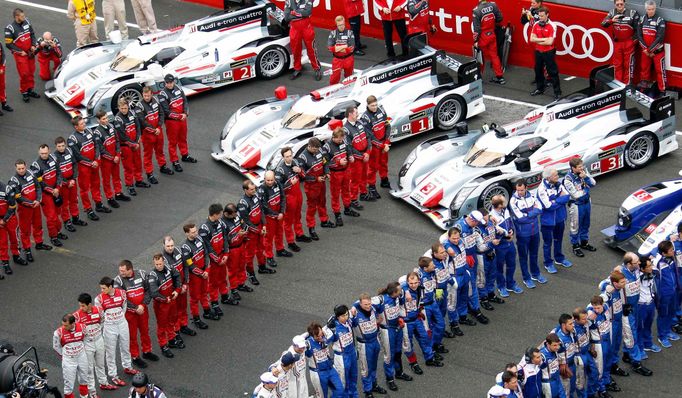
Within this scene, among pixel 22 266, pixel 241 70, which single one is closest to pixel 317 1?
pixel 241 70

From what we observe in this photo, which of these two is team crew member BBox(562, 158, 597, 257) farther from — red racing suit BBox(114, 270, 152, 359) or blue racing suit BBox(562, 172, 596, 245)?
red racing suit BBox(114, 270, 152, 359)

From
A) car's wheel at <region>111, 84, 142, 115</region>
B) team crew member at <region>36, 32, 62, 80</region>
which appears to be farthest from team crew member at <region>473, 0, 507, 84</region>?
team crew member at <region>36, 32, 62, 80</region>

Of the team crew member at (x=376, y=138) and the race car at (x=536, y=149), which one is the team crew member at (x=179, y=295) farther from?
the team crew member at (x=376, y=138)

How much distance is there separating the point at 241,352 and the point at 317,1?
1324 cm

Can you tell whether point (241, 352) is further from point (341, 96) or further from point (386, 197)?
point (341, 96)

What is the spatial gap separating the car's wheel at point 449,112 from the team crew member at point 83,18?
8535 mm

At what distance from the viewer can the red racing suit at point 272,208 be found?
20.0 m

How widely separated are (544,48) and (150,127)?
8.19 m

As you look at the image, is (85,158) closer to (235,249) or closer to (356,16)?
(235,249)

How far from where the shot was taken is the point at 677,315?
18734mm

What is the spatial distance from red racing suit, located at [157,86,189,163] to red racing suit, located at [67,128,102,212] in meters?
1.75

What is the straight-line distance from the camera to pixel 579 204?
798 inches

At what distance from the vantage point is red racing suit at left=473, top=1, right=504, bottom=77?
2633 centimetres

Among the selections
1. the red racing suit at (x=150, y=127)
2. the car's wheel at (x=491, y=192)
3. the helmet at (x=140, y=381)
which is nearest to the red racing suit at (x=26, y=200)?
the red racing suit at (x=150, y=127)
